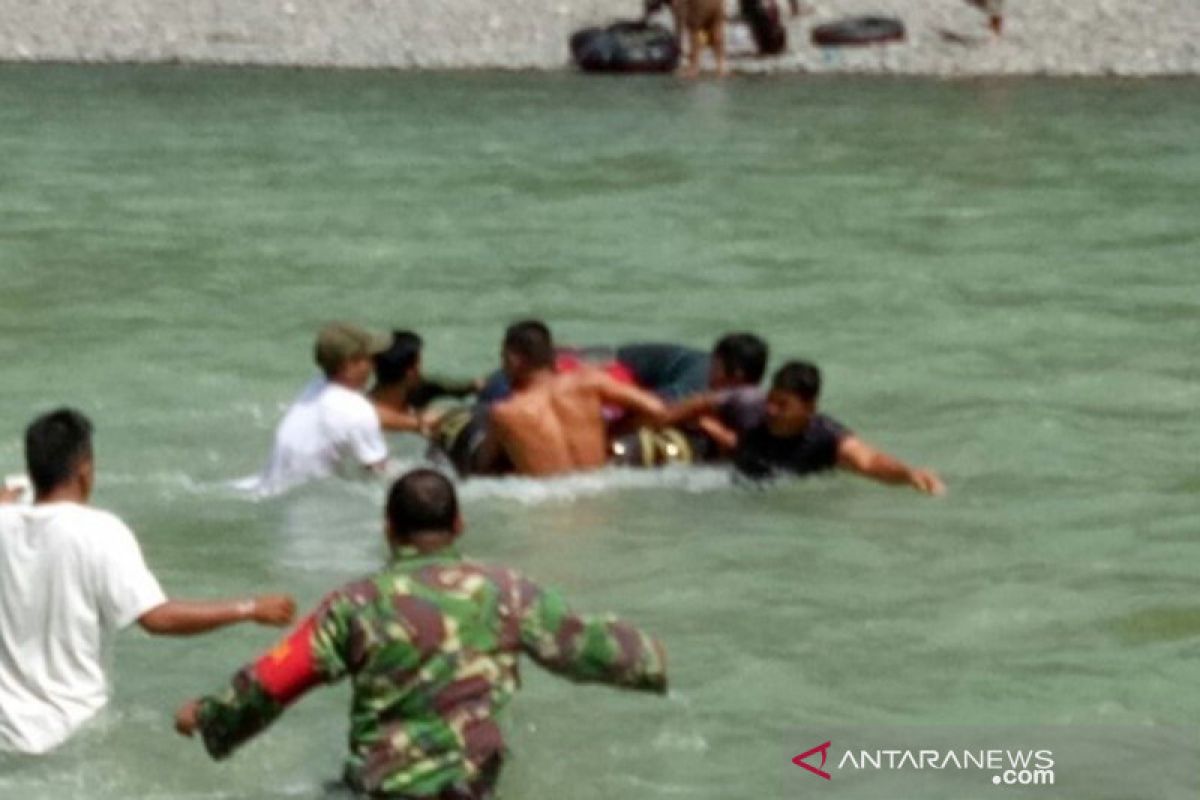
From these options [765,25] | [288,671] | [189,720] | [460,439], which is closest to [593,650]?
[288,671]

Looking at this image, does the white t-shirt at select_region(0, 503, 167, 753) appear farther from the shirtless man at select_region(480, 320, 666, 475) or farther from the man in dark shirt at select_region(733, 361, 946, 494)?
the man in dark shirt at select_region(733, 361, 946, 494)

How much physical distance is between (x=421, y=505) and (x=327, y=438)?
4660 mm

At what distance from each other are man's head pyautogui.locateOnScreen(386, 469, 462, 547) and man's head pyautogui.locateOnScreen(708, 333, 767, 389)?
5158 mm

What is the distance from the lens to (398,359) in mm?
12797

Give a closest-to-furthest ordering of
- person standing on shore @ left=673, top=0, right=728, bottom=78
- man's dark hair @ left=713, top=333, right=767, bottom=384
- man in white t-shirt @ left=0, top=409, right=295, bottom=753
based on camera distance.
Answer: man in white t-shirt @ left=0, top=409, right=295, bottom=753
man's dark hair @ left=713, top=333, right=767, bottom=384
person standing on shore @ left=673, top=0, right=728, bottom=78

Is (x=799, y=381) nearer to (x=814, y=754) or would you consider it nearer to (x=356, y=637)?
(x=814, y=754)

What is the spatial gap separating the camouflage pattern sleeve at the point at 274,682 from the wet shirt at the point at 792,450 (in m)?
5.18

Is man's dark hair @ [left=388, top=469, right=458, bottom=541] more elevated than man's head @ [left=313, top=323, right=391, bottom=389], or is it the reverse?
man's dark hair @ [left=388, top=469, right=458, bottom=541]

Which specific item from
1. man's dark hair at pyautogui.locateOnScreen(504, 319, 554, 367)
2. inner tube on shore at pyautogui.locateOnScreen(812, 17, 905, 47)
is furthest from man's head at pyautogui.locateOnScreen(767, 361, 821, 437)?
inner tube on shore at pyautogui.locateOnScreen(812, 17, 905, 47)

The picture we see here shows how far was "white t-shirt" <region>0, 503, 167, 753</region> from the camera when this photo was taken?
8094mm

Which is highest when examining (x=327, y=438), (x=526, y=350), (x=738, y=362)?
(x=526, y=350)

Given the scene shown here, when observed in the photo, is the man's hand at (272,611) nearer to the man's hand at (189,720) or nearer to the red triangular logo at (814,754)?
the man's hand at (189,720)

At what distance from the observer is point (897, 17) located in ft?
107

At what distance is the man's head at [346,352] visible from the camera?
12039 millimetres
